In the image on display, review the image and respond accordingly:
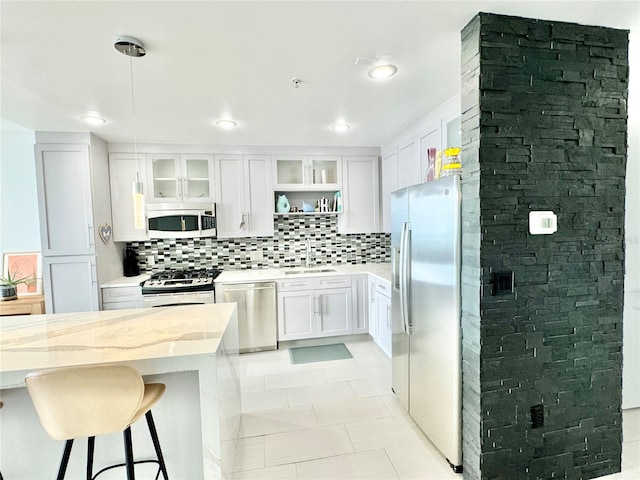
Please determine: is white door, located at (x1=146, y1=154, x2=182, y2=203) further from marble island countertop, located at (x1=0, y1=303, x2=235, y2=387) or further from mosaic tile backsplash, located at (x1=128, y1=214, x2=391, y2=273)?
marble island countertop, located at (x1=0, y1=303, x2=235, y2=387)

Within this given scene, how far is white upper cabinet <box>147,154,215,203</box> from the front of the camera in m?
3.65

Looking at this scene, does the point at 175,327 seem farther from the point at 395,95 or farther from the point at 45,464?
the point at 395,95

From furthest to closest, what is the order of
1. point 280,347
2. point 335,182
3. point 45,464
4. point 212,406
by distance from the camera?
point 335,182 < point 280,347 < point 45,464 < point 212,406

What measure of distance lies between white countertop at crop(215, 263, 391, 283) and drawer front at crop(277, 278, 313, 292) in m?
0.05

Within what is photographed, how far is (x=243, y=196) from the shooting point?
3809 millimetres

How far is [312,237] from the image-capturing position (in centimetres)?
425

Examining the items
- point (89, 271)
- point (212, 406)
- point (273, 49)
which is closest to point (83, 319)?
point (212, 406)

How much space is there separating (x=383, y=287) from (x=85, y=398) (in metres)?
2.62

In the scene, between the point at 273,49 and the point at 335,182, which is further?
the point at 335,182

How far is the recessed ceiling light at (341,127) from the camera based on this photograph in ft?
10.1

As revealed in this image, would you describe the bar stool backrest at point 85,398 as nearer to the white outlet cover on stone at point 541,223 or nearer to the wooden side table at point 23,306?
the white outlet cover on stone at point 541,223

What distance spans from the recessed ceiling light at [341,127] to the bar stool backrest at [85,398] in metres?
2.68

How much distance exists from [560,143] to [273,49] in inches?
64.0

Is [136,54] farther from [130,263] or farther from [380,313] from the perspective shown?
[380,313]
